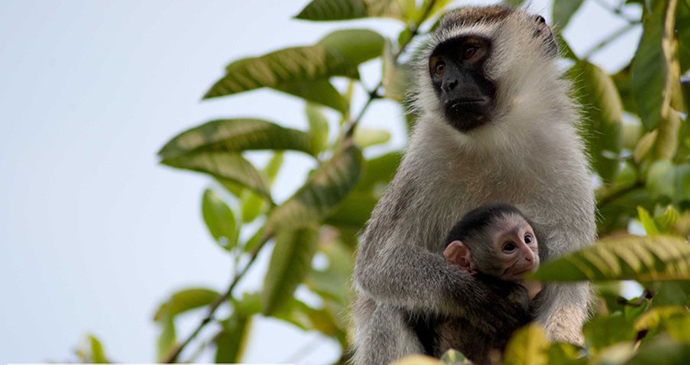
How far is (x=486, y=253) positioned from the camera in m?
4.80

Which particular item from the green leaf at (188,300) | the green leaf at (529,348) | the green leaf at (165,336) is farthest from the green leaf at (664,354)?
the green leaf at (165,336)

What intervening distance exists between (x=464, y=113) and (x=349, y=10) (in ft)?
2.88

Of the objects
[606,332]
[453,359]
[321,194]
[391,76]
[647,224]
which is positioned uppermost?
[453,359]

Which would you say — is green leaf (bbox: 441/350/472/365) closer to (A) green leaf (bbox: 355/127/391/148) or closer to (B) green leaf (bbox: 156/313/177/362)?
(B) green leaf (bbox: 156/313/177/362)

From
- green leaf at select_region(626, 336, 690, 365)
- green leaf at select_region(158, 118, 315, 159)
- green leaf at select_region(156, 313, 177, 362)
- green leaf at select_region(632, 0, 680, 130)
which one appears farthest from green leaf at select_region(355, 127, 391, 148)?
green leaf at select_region(626, 336, 690, 365)

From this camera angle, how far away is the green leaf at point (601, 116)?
548 centimetres

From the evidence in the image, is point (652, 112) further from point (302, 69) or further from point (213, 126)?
point (213, 126)

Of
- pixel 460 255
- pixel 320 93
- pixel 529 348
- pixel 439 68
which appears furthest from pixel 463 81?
pixel 529 348

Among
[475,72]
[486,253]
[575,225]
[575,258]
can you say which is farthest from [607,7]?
[575,258]

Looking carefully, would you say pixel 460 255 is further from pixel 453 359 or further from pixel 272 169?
pixel 453 359

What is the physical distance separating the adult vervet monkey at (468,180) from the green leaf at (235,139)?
2.25 ft

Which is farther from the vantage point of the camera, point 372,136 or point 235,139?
point 372,136

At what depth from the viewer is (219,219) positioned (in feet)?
20.3

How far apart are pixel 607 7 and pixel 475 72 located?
2.77 ft
